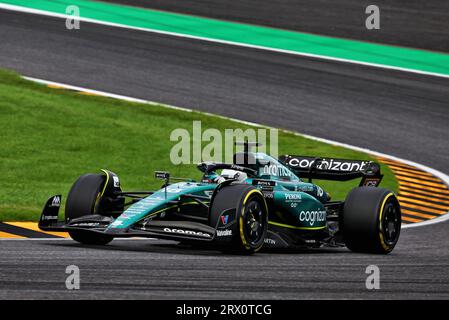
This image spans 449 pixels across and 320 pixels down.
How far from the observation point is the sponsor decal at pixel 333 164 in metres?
13.5

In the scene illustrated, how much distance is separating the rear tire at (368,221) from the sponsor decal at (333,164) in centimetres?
117

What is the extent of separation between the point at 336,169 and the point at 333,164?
0.09 meters

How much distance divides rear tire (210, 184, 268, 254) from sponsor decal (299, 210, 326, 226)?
3.23 ft

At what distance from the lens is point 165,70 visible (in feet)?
86.1

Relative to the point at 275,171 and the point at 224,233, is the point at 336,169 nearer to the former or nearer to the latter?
the point at 275,171

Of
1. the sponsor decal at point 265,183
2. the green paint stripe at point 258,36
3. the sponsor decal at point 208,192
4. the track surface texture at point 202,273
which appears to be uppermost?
the green paint stripe at point 258,36

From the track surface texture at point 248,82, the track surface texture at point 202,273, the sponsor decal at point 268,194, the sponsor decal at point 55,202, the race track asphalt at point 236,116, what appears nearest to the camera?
the track surface texture at point 202,273

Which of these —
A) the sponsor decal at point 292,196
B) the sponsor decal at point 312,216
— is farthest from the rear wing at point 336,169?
the sponsor decal at point 292,196

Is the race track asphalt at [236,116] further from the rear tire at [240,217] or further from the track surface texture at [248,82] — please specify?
the rear tire at [240,217]

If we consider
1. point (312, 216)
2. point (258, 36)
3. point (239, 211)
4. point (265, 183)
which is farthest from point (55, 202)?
point (258, 36)

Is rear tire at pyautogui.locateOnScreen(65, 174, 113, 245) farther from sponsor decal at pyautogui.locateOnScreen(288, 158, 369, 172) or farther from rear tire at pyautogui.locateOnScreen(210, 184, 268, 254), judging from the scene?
sponsor decal at pyautogui.locateOnScreen(288, 158, 369, 172)

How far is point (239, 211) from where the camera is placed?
10898 mm

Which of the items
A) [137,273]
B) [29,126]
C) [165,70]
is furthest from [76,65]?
[137,273]
